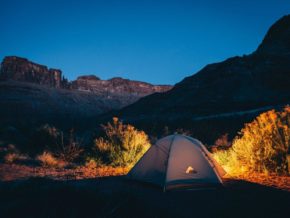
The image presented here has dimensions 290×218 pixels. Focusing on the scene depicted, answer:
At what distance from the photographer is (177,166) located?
7.45 metres

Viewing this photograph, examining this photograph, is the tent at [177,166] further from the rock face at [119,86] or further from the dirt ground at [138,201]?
the rock face at [119,86]

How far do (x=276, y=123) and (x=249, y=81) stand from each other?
47539 millimetres

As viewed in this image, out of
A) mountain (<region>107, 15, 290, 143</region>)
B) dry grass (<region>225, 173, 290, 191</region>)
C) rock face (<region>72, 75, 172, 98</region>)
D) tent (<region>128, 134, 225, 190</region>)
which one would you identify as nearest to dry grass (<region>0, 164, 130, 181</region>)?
tent (<region>128, 134, 225, 190</region>)

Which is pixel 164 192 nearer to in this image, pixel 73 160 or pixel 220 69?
pixel 73 160

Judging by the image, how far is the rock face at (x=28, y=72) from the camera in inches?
5113

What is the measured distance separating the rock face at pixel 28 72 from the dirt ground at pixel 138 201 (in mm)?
131057

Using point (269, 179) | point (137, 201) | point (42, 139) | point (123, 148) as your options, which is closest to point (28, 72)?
point (42, 139)

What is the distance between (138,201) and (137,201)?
2 centimetres

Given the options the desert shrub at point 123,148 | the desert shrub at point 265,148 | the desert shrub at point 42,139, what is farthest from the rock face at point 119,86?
the desert shrub at point 265,148

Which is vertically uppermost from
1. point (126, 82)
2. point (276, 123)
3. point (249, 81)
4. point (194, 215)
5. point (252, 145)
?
point (126, 82)

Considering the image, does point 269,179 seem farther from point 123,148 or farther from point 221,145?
point 221,145

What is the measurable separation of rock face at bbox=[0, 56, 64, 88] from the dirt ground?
430 feet

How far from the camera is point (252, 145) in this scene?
9445mm

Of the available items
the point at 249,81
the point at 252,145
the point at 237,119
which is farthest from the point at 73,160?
the point at 249,81
